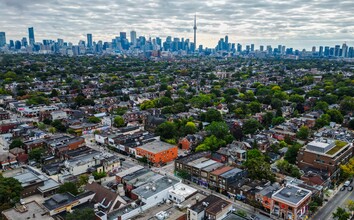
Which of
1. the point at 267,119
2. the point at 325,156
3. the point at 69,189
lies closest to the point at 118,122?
the point at 69,189

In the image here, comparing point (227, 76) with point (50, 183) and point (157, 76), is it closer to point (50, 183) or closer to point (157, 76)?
point (157, 76)

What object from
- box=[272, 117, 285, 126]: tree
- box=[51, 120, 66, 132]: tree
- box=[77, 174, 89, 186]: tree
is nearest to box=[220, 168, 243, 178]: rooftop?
box=[77, 174, 89, 186]: tree

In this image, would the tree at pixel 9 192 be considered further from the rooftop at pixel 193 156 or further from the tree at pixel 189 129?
the tree at pixel 189 129

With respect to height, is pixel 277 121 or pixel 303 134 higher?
pixel 277 121

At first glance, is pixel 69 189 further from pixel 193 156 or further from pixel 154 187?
pixel 193 156

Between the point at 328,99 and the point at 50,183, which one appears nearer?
the point at 50,183

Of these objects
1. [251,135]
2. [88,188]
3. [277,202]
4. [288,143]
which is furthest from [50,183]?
[288,143]
